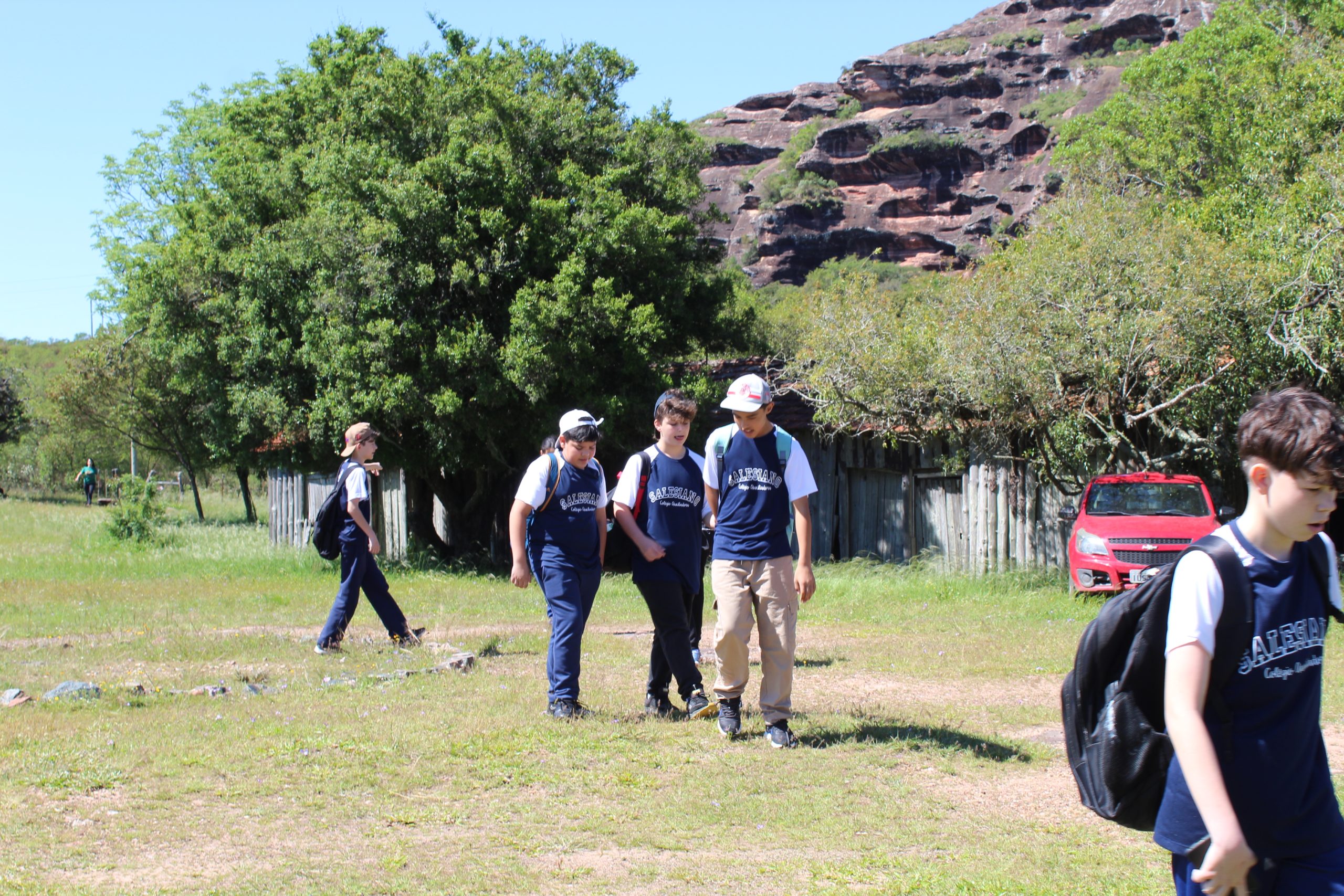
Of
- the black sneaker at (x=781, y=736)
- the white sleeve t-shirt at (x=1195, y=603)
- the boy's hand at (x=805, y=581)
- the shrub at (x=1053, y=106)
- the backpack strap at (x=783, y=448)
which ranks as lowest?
the black sneaker at (x=781, y=736)

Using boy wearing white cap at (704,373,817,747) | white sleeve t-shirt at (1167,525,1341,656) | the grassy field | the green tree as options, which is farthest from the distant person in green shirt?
white sleeve t-shirt at (1167,525,1341,656)

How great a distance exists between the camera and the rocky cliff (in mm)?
99438

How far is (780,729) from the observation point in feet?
21.2

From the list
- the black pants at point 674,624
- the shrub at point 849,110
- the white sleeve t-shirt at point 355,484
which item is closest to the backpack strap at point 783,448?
the black pants at point 674,624

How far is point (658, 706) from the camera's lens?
286 inches

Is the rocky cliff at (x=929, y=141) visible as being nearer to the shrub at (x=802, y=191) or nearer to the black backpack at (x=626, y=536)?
the shrub at (x=802, y=191)

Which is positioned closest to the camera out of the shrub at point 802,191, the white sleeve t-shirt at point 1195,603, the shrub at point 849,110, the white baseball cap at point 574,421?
the white sleeve t-shirt at point 1195,603

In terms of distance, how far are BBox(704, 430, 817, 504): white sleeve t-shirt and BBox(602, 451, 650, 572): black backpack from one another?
516 millimetres

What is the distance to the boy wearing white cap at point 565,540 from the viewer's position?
23.0ft

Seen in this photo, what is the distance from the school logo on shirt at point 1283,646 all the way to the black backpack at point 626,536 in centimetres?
468

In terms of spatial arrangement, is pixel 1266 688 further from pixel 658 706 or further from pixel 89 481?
pixel 89 481

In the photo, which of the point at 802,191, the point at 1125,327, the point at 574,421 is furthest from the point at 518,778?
the point at 802,191

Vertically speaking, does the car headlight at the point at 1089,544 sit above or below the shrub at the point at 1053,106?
below

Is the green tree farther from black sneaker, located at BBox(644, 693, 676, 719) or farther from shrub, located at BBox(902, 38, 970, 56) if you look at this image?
shrub, located at BBox(902, 38, 970, 56)
